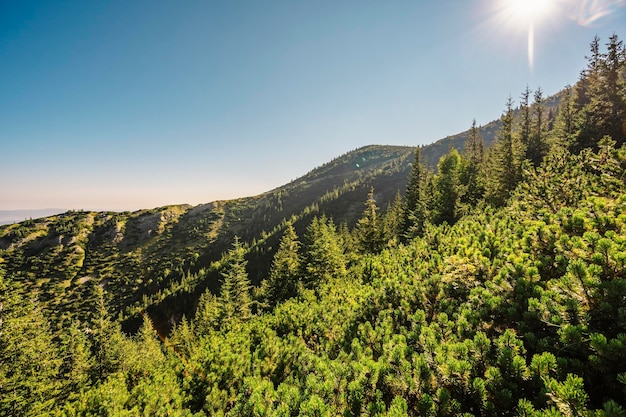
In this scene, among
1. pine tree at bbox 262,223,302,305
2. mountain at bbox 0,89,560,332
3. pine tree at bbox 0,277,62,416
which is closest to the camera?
pine tree at bbox 0,277,62,416

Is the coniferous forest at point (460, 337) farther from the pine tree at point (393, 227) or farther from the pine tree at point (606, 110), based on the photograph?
the pine tree at point (606, 110)

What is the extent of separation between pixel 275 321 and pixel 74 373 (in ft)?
105

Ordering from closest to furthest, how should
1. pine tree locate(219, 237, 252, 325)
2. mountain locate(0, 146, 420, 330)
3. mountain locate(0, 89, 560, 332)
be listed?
pine tree locate(219, 237, 252, 325)
mountain locate(0, 89, 560, 332)
mountain locate(0, 146, 420, 330)

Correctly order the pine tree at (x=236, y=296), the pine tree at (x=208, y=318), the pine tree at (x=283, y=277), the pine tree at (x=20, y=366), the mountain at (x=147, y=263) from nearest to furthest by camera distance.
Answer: the pine tree at (x=20, y=366), the pine tree at (x=283, y=277), the pine tree at (x=236, y=296), the pine tree at (x=208, y=318), the mountain at (x=147, y=263)

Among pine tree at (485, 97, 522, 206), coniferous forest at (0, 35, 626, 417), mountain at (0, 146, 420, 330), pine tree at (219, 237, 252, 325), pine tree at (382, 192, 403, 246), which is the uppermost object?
pine tree at (485, 97, 522, 206)

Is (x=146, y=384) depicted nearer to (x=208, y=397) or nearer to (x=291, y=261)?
(x=208, y=397)

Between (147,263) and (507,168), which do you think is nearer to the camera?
(507,168)

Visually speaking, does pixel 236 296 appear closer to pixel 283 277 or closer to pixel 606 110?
pixel 283 277

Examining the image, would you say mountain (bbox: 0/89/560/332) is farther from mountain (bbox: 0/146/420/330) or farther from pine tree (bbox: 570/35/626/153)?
pine tree (bbox: 570/35/626/153)

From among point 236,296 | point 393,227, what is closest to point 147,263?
point 236,296

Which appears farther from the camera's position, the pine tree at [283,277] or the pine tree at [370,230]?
the pine tree at [370,230]

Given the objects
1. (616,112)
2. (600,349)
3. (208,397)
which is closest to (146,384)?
(208,397)

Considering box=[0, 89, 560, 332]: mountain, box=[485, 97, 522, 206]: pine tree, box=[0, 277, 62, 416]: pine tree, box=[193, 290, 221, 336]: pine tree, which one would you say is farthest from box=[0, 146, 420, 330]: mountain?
box=[485, 97, 522, 206]: pine tree

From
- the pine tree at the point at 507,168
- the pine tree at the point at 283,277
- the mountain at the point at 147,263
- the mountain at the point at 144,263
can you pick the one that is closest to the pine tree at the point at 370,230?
the pine tree at the point at 283,277
